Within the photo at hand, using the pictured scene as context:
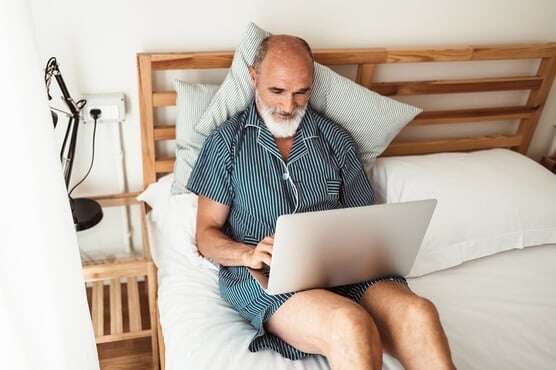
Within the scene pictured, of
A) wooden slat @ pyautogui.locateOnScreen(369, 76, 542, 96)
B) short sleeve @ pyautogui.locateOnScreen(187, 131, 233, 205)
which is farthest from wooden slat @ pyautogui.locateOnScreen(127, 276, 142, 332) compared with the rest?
wooden slat @ pyautogui.locateOnScreen(369, 76, 542, 96)

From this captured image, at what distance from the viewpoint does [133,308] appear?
5.45ft

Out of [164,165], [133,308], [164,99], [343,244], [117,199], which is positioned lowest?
[133,308]

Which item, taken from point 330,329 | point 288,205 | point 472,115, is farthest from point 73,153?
point 472,115

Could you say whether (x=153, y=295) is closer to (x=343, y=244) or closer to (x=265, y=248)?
(x=265, y=248)

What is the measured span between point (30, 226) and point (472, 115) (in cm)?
169

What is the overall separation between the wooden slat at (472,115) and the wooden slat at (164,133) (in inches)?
36.1

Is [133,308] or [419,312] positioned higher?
[419,312]

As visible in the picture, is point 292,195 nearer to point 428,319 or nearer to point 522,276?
point 428,319

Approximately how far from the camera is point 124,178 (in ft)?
5.64

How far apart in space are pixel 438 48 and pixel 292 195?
34.3 inches

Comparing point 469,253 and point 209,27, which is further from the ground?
point 209,27

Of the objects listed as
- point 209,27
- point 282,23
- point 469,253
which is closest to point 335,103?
point 282,23

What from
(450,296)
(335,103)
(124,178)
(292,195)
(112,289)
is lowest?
(112,289)

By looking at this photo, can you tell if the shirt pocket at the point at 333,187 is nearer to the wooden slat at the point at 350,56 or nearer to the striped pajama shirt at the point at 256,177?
the striped pajama shirt at the point at 256,177
